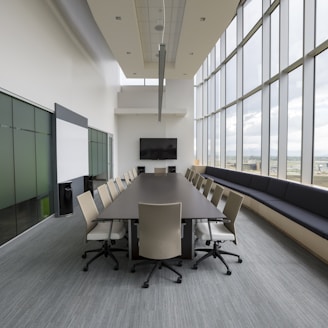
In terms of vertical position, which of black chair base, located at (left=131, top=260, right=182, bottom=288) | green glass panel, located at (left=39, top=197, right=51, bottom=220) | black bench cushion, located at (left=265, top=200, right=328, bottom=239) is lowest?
black chair base, located at (left=131, top=260, right=182, bottom=288)

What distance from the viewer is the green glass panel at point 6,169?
304 cm

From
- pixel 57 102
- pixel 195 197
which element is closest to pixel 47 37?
pixel 57 102

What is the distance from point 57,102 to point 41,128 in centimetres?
83

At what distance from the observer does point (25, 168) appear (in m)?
3.62

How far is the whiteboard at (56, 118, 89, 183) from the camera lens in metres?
4.73

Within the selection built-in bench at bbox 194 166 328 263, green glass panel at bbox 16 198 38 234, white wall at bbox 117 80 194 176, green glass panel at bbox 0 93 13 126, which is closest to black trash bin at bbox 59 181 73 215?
green glass panel at bbox 16 198 38 234

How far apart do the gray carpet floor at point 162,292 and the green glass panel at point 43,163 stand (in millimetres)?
1299

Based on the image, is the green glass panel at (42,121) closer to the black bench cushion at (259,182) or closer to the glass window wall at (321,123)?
the black bench cushion at (259,182)

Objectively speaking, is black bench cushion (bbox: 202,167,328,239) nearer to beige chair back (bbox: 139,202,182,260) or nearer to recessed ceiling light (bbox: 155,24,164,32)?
beige chair back (bbox: 139,202,182,260)

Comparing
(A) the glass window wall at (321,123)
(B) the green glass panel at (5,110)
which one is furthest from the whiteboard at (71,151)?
(A) the glass window wall at (321,123)

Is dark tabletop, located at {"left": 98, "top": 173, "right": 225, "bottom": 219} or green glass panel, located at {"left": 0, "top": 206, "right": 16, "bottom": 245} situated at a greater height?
dark tabletop, located at {"left": 98, "top": 173, "right": 225, "bottom": 219}

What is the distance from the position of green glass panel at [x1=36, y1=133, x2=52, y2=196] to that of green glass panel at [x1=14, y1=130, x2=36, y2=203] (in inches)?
5.5

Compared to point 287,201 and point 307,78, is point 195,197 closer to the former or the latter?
point 287,201

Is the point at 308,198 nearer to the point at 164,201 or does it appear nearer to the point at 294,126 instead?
the point at 294,126
